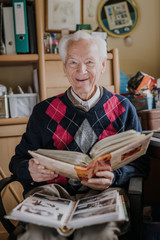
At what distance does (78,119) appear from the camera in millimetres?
1291

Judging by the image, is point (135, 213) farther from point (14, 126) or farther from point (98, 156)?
point (14, 126)

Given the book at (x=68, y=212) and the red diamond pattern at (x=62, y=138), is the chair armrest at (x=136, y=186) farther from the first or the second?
the red diamond pattern at (x=62, y=138)

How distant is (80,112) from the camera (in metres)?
1.29

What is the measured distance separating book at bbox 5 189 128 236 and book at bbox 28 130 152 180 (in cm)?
11

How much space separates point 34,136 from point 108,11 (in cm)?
141

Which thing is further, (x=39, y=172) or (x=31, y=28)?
(x=31, y=28)

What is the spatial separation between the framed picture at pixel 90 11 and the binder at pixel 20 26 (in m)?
0.60

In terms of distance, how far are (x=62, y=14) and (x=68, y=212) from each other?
5.57 feet

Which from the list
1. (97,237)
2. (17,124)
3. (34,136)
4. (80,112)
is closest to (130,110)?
(80,112)

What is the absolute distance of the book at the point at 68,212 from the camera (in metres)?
0.82

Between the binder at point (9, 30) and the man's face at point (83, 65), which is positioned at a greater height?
the binder at point (9, 30)

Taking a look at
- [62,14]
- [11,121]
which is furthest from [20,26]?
[11,121]

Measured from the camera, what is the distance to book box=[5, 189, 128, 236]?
82 centimetres

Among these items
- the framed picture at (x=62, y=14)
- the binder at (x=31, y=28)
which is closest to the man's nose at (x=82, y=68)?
the binder at (x=31, y=28)
